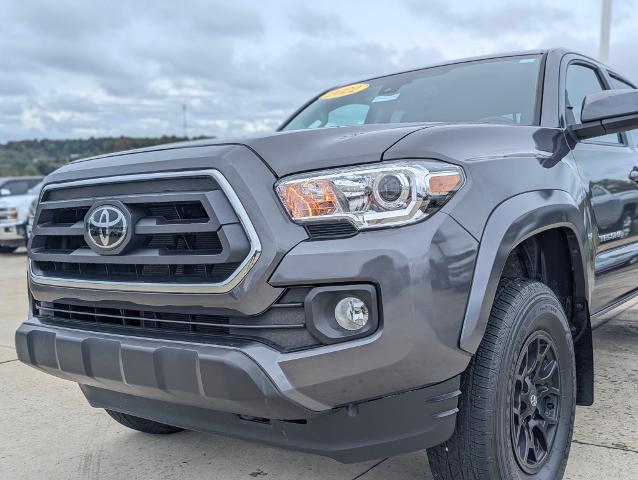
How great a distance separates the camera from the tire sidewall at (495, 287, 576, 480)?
6.97 ft

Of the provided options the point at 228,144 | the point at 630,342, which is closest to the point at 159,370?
the point at 228,144

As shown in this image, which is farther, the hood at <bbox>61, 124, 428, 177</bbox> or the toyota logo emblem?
the toyota logo emblem

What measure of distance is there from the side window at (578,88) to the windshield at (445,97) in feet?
0.72

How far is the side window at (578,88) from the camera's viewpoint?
3227mm

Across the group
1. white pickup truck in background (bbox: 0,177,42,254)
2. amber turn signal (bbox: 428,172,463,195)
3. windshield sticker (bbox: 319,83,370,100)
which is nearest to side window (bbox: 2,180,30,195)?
white pickup truck in background (bbox: 0,177,42,254)

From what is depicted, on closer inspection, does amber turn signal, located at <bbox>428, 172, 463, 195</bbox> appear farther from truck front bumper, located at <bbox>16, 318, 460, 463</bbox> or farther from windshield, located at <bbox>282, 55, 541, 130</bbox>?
windshield, located at <bbox>282, 55, 541, 130</bbox>

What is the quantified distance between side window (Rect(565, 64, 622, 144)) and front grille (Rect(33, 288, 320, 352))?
6.06 ft

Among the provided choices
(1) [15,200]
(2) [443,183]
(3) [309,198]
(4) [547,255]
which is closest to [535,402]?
(4) [547,255]

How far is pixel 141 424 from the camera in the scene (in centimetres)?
317

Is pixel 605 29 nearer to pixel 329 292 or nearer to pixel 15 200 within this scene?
pixel 329 292

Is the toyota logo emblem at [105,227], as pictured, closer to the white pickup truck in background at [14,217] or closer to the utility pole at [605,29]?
the utility pole at [605,29]

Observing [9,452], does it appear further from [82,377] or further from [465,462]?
[465,462]

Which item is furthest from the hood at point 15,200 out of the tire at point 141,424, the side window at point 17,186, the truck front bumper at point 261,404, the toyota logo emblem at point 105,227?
the truck front bumper at point 261,404

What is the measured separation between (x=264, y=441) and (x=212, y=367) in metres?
0.34
